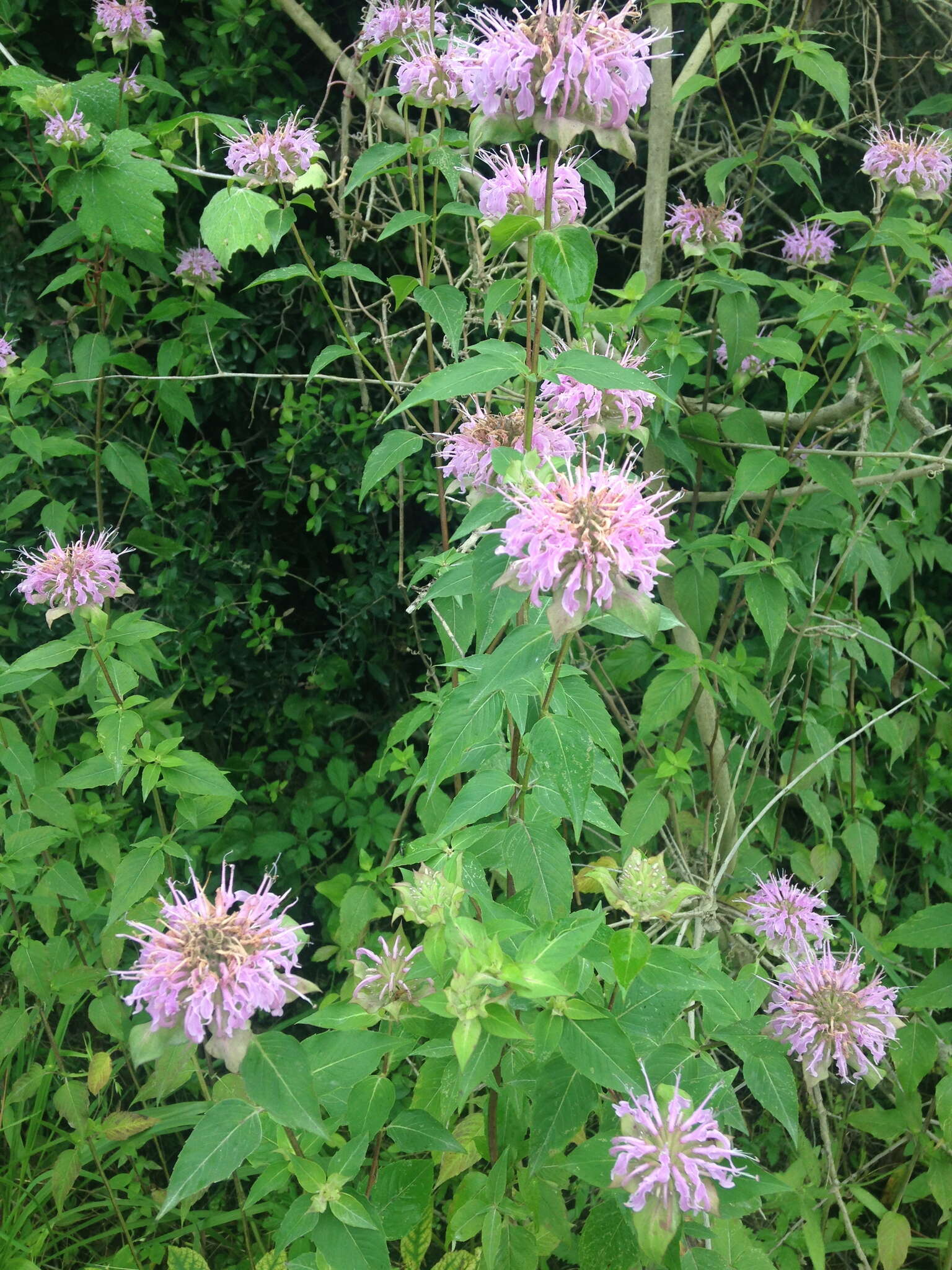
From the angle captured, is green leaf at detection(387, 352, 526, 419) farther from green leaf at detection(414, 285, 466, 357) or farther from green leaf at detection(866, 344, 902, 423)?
green leaf at detection(866, 344, 902, 423)

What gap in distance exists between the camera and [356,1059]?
1.00 metres

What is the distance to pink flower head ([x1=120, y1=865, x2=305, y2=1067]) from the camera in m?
0.86

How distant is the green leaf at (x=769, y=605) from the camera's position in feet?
6.02

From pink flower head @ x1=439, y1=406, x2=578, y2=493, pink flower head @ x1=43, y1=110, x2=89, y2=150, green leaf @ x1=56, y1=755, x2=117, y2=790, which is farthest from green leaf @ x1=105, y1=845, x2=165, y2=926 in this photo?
pink flower head @ x1=43, y1=110, x2=89, y2=150

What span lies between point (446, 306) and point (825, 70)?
94cm

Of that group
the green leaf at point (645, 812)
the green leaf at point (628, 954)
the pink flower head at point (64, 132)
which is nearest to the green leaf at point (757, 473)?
the green leaf at point (645, 812)

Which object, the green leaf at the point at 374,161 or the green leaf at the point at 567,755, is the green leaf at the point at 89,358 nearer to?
the green leaf at the point at 374,161

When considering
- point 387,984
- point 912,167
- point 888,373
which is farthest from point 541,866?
point 912,167

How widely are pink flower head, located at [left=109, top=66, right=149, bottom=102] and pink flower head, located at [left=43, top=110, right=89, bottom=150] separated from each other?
21 cm

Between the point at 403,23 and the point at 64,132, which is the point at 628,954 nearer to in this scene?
the point at 403,23

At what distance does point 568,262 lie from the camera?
971 millimetres

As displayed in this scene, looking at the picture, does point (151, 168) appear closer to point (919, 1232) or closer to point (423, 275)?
point (423, 275)

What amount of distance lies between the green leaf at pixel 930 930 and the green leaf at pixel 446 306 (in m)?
1.28

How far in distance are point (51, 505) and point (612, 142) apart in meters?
1.72
